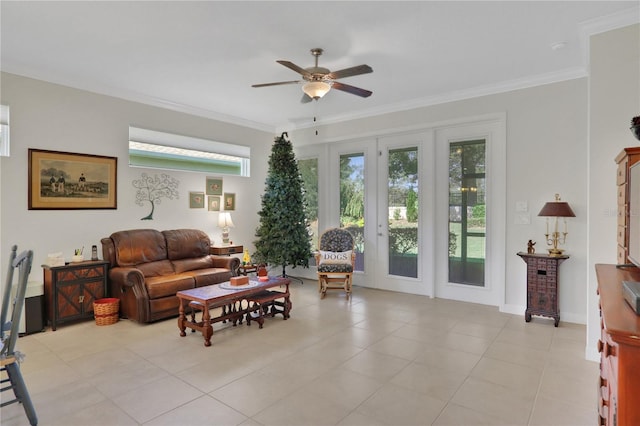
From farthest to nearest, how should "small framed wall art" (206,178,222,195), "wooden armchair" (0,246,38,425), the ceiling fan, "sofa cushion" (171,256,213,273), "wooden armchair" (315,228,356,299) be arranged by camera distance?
"small framed wall art" (206,178,222,195) < "wooden armchair" (315,228,356,299) < "sofa cushion" (171,256,213,273) < the ceiling fan < "wooden armchair" (0,246,38,425)

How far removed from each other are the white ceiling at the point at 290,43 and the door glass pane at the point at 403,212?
1.11 metres

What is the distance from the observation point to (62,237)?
4504 mm

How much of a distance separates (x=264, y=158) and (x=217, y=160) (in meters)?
1.08

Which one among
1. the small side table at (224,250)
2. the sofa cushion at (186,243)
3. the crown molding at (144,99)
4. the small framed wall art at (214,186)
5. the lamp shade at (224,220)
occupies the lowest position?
the small side table at (224,250)

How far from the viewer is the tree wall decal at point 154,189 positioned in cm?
525

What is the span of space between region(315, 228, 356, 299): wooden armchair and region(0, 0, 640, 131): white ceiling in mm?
2309

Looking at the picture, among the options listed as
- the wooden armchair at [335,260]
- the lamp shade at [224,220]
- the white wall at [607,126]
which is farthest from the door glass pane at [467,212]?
the lamp shade at [224,220]

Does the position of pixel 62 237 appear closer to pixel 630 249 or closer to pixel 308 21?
pixel 308 21

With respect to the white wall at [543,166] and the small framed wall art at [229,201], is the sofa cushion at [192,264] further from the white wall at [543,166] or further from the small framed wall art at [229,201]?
the white wall at [543,166]

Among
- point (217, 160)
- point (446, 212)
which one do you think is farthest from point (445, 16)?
point (217, 160)

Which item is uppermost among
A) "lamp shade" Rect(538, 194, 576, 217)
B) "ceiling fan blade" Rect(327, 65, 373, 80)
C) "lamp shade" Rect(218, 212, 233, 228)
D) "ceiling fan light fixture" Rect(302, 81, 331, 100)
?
"ceiling fan blade" Rect(327, 65, 373, 80)

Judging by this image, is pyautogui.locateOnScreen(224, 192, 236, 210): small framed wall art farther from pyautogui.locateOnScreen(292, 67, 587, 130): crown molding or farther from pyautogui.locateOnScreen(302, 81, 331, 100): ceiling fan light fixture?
pyautogui.locateOnScreen(302, 81, 331, 100): ceiling fan light fixture

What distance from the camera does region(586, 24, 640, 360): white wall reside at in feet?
10.2

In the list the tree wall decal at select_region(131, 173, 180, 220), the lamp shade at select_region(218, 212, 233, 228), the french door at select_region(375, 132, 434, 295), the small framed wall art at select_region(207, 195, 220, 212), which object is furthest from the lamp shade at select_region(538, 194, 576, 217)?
the tree wall decal at select_region(131, 173, 180, 220)
